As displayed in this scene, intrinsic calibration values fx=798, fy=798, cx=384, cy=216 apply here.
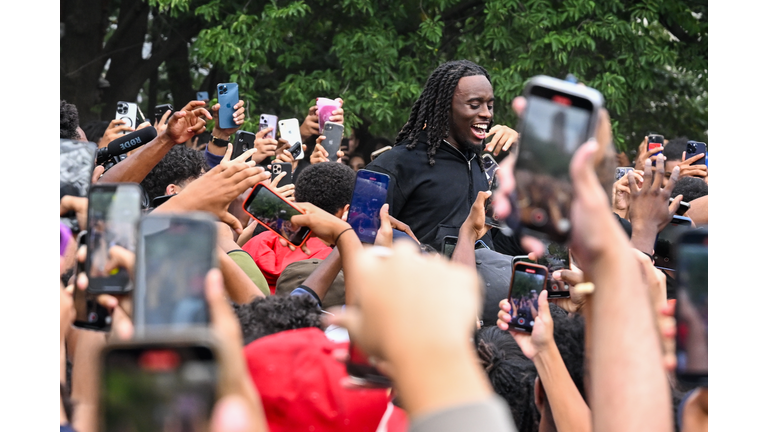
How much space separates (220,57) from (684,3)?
203 inches

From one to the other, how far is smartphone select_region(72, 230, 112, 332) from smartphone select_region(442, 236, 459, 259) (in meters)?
1.79

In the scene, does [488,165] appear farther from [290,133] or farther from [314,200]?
[290,133]

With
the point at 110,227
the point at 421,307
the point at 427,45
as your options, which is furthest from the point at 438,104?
the point at 427,45

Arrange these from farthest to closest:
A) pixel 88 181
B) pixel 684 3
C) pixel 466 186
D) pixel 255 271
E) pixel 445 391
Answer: pixel 684 3, pixel 466 186, pixel 255 271, pixel 88 181, pixel 445 391

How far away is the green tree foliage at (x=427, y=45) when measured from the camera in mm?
8172

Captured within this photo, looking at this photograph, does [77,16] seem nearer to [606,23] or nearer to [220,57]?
[220,57]

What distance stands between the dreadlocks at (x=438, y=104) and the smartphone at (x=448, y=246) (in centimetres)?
58

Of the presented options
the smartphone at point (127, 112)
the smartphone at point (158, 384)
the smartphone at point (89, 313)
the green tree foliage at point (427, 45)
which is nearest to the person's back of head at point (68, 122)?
the smartphone at point (127, 112)

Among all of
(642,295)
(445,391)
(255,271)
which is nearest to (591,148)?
(642,295)

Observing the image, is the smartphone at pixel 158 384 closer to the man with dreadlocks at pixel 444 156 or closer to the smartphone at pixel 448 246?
the smartphone at pixel 448 246

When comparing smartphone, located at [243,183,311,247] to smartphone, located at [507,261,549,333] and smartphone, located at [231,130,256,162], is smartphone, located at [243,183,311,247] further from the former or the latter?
smartphone, located at [231,130,256,162]

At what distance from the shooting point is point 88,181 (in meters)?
2.06

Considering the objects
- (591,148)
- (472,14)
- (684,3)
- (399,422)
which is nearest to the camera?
(591,148)

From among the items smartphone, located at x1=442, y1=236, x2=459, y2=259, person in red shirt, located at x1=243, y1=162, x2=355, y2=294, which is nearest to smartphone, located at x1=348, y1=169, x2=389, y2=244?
smartphone, located at x1=442, y1=236, x2=459, y2=259
